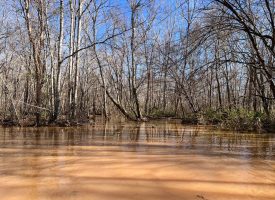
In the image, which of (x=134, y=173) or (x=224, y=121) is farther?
(x=224, y=121)

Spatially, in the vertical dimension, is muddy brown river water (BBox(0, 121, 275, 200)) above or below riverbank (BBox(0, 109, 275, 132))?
below

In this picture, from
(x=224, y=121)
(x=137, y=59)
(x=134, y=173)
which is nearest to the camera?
(x=134, y=173)

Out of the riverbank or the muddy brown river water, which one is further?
the riverbank

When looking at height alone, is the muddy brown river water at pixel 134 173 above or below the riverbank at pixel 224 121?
below

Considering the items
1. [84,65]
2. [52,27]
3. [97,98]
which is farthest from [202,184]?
[97,98]

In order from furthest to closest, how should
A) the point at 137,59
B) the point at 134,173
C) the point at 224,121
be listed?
the point at 137,59 → the point at 224,121 → the point at 134,173

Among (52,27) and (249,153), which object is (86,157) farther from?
(52,27)

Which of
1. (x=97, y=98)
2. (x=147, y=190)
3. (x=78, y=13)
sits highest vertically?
(x=78, y=13)

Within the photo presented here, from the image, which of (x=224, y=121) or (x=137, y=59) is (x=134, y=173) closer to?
(x=224, y=121)

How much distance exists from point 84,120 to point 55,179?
1597cm

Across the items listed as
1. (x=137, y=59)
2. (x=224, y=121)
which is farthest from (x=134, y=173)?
(x=137, y=59)

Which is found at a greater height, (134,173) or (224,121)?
(224,121)

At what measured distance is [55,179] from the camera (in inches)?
250

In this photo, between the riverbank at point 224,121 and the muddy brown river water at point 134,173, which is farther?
the riverbank at point 224,121
